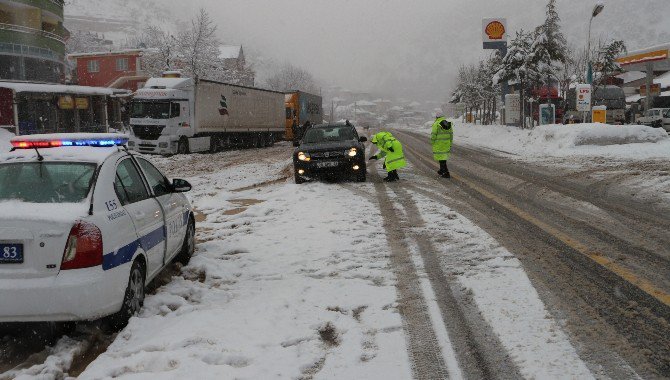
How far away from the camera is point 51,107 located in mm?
39000

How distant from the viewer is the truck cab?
24.4 m

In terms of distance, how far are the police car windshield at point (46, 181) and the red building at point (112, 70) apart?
66.2m

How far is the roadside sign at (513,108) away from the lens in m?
43.0

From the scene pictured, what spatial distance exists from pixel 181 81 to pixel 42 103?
60.6ft

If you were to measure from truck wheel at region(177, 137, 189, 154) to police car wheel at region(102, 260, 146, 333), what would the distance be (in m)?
21.0

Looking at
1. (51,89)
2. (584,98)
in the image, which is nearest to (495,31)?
(584,98)

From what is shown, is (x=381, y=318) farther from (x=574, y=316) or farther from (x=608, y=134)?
(x=608, y=134)

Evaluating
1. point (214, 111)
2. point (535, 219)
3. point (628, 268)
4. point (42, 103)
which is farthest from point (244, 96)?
point (628, 268)

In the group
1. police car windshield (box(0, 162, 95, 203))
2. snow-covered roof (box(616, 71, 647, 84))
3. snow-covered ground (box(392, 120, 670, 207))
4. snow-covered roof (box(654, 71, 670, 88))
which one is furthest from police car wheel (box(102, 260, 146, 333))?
snow-covered roof (box(616, 71, 647, 84))

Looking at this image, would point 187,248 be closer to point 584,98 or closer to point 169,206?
point 169,206

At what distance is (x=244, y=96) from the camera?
104ft

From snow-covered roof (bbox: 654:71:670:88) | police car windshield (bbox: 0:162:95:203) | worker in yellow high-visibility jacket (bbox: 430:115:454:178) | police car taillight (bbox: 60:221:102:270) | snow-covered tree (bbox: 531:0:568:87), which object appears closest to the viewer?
police car taillight (bbox: 60:221:102:270)

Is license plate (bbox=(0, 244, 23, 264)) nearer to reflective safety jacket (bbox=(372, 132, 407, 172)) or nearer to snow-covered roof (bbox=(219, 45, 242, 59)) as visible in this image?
reflective safety jacket (bbox=(372, 132, 407, 172))

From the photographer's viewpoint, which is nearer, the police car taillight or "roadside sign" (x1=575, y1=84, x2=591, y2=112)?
the police car taillight
